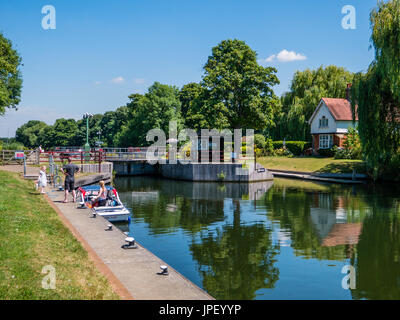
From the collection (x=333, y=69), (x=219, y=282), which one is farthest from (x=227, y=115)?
(x=219, y=282)

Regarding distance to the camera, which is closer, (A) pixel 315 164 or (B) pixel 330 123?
(A) pixel 315 164

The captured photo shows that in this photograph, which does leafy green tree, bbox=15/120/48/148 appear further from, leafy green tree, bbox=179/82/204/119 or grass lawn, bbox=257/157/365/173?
grass lawn, bbox=257/157/365/173

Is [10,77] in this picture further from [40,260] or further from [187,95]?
[40,260]

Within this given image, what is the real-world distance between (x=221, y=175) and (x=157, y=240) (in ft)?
79.7

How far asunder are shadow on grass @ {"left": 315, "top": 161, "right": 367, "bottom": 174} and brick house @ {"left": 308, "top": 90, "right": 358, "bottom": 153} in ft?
32.5

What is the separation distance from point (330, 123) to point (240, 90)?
16297 mm

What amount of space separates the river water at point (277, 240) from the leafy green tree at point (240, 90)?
1743cm

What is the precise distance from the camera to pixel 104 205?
20.1 meters

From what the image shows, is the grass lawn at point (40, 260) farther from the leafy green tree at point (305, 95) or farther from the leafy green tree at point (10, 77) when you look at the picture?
the leafy green tree at point (305, 95)

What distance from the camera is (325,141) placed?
5631 centimetres

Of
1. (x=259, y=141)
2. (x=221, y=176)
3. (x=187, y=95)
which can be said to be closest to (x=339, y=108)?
(x=259, y=141)

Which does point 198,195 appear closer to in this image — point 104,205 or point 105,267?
point 104,205

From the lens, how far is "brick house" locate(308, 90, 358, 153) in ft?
179

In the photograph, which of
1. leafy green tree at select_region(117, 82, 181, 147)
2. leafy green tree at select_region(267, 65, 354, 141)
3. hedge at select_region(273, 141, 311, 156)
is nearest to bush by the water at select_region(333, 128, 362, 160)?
hedge at select_region(273, 141, 311, 156)
